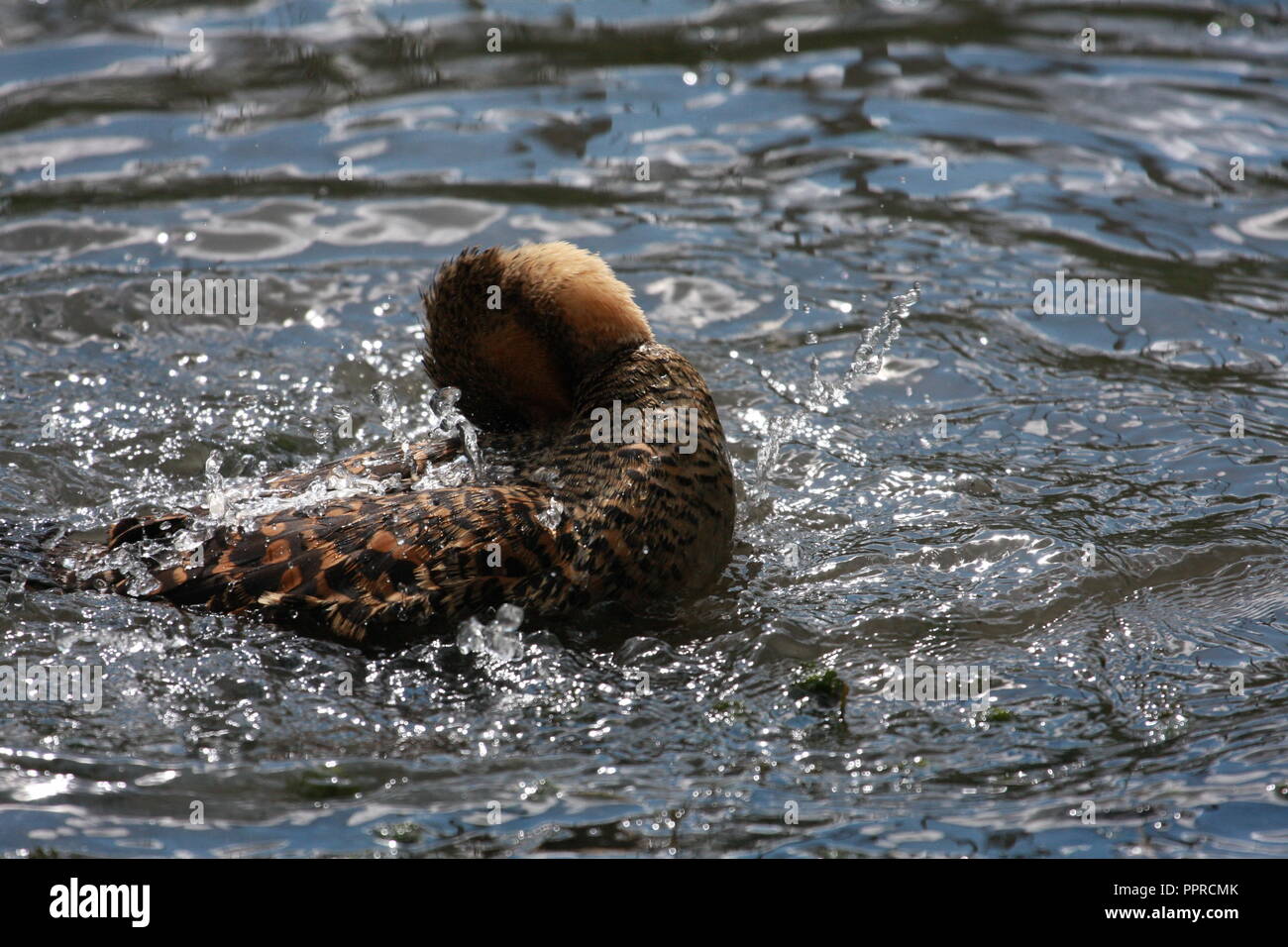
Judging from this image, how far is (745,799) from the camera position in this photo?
4.74m

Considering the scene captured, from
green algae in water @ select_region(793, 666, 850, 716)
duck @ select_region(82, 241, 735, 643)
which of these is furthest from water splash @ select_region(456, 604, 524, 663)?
green algae in water @ select_region(793, 666, 850, 716)

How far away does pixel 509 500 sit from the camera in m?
5.59

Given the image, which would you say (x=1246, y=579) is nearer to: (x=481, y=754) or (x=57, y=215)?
(x=481, y=754)

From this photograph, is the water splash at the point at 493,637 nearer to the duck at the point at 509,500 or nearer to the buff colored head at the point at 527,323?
the duck at the point at 509,500

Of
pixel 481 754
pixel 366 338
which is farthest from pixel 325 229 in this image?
pixel 481 754

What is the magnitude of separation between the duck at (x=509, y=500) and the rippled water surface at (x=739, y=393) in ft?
0.59

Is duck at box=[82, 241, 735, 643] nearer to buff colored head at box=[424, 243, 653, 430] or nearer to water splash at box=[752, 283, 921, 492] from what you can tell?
buff colored head at box=[424, 243, 653, 430]

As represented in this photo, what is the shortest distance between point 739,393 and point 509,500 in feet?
8.40

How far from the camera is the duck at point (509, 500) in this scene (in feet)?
17.8

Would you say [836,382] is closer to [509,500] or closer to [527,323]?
[527,323]

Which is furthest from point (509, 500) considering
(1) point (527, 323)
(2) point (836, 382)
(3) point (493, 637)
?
(2) point (836, 382)

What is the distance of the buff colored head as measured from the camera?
6008mm

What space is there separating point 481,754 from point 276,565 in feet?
3.78

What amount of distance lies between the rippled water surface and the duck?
0.59 ft
